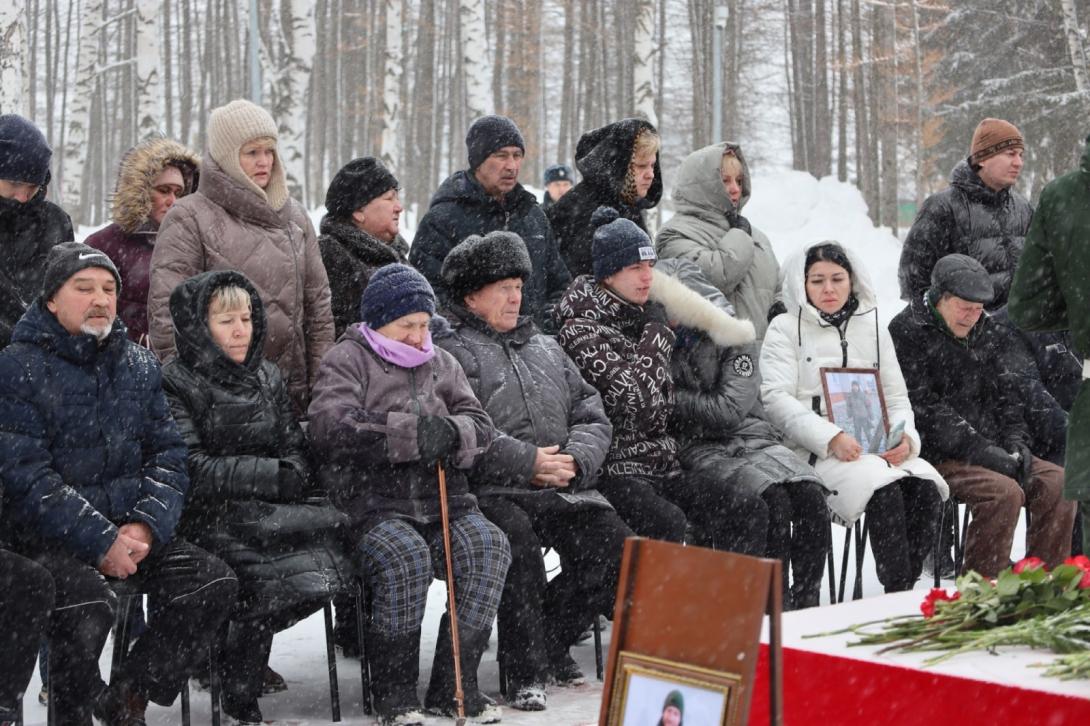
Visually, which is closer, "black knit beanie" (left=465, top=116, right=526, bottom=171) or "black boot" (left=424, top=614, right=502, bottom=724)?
"black boot" (left=424, top=614, right=502, bottom=724)

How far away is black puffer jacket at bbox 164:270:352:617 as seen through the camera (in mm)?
4867

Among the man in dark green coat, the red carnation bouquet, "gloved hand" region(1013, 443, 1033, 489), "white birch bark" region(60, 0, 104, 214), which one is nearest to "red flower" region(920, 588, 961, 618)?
the red carnation bouquet

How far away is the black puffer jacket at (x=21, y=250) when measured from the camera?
5.48 metres

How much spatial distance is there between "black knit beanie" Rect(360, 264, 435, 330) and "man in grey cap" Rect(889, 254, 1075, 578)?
2.84 metres

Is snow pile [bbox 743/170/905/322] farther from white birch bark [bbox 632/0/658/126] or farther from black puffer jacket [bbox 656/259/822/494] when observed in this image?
black puffer jacket [bbox 656/259/822/494]

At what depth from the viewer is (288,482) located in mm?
4984

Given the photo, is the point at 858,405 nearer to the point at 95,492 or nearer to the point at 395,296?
the point at 395,296

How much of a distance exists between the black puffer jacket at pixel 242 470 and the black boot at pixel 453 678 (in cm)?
44

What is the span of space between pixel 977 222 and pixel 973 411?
1.07m

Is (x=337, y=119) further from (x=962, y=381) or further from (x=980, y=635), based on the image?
(x=980, y=635)

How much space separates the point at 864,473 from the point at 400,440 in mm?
2400

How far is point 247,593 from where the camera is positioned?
4.84m

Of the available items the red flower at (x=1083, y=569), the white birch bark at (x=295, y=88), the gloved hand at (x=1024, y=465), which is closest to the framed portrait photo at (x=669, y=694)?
the red flower at (x=1083, y=569)

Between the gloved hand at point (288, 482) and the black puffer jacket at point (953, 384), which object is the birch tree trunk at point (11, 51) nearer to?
the gloved hand at point (288, 482)
